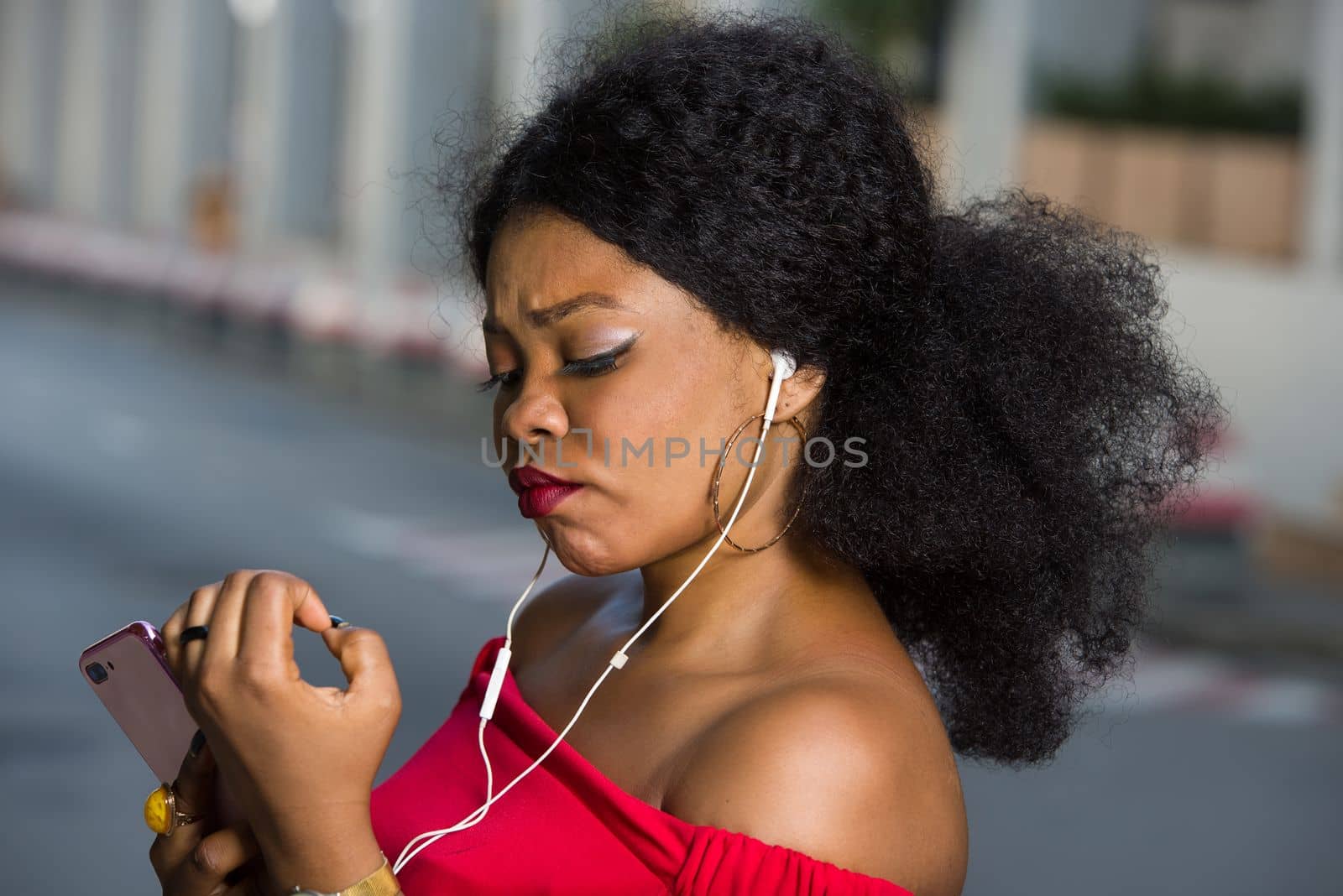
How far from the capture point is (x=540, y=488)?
186 cm

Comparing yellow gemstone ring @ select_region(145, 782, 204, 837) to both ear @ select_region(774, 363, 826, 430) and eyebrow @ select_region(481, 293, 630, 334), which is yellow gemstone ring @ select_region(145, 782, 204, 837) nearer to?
eyebrow @ select_region(481, 293, 630, 334)

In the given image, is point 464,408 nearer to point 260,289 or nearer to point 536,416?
point 260,289

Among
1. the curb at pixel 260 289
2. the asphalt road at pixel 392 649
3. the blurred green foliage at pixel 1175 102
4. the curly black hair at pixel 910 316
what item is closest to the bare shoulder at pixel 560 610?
the curly black hair at pixel 910 316

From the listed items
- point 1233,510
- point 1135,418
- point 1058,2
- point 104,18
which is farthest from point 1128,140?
point 104,18

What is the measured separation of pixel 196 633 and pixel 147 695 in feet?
0.95

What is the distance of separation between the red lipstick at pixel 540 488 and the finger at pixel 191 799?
449 millimetres

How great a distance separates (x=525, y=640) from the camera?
2.32m

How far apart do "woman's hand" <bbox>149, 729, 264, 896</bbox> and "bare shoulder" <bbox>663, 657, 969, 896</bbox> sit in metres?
0.48

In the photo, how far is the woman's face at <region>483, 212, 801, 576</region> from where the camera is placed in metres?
1.82

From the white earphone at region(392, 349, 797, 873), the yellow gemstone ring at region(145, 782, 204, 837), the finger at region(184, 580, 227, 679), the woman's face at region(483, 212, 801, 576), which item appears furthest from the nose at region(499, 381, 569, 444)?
the yellow gemstone ring at region(145, 782, 204, 837)

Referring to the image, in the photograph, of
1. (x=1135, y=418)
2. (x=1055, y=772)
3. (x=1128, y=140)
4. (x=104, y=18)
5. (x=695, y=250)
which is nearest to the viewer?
(x=695, y=250)

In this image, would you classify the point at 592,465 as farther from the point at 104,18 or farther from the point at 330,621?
the point at 104,18

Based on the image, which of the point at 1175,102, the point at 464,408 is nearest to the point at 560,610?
the point at 1175,102

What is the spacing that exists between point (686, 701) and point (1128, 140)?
12414 mm
